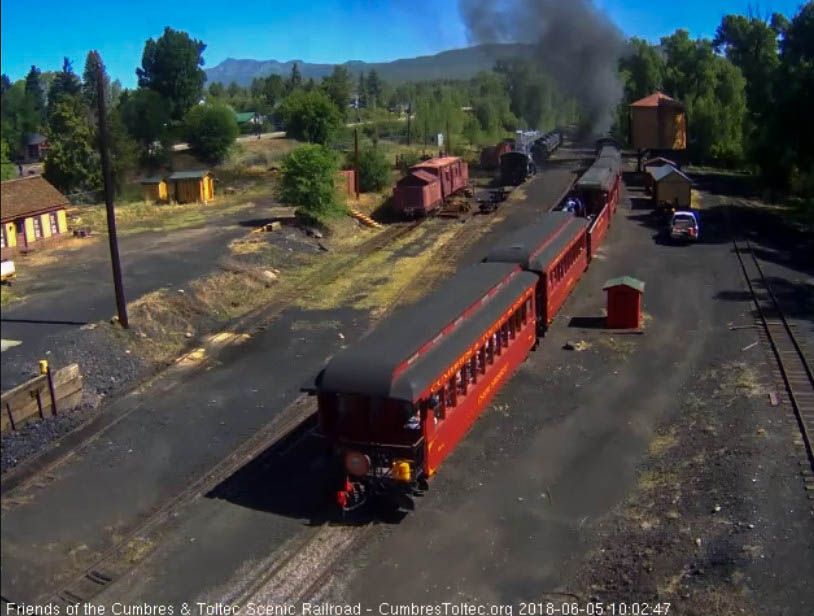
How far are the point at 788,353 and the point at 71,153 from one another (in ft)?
121

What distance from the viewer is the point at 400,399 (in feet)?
38.8

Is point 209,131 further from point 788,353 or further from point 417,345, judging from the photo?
point 417,345

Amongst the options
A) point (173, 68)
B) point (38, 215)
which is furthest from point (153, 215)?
point (173, 68)

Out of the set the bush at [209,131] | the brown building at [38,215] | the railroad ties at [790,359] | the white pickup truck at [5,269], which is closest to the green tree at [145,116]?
the bush at [209,131]

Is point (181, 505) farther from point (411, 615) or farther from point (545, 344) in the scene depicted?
point (545, 344)

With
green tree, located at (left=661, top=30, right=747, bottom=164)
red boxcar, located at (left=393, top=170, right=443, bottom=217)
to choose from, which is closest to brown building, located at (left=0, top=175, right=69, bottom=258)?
red boxcar, located at (left=393, top=170, right=443, bottom=217)

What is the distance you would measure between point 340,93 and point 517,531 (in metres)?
89.4

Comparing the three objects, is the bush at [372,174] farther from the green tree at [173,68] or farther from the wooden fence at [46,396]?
the wooden fence at [46,396]

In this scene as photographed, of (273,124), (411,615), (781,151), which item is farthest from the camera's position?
(273,124)

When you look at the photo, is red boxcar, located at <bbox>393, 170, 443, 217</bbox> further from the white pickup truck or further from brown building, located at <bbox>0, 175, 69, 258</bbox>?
the white pickup truck

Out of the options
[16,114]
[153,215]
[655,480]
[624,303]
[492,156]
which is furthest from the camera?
[492,156]

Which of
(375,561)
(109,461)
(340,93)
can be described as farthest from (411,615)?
(340,93)

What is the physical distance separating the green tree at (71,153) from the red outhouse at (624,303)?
30912 millimetres

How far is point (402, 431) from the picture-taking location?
40.8 ft
